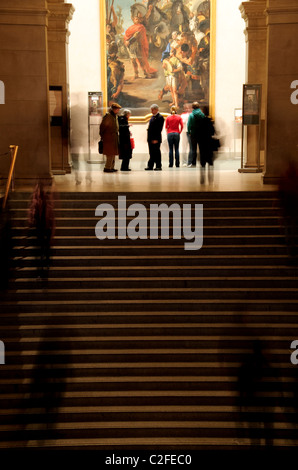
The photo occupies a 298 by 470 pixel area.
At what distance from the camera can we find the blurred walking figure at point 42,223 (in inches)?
366

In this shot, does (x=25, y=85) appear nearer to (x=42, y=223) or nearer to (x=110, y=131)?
(x=110, y=131)

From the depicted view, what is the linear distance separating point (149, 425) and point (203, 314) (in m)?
1.79

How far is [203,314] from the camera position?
8.48m

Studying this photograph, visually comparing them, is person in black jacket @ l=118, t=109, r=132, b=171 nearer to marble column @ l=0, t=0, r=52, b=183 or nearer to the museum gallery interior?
the museum gallery interior

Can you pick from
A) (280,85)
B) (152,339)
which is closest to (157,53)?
(280,85)

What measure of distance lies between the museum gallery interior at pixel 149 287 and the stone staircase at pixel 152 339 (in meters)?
0.02

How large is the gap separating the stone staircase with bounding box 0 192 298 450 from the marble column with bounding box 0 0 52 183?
8.72 feet

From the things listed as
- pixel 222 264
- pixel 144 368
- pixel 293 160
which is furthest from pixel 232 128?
pixel 144 368

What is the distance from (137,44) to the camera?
19.2m

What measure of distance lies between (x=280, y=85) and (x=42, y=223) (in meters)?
5.35

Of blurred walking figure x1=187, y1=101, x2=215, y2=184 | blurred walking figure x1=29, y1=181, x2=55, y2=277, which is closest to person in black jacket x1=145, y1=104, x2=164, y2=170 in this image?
blurred walking figure x1=187, y1=101, x2=215, y2=184

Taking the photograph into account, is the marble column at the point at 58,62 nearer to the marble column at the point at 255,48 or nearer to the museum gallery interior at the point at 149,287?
the museum gallery interior at the point at 149,287
